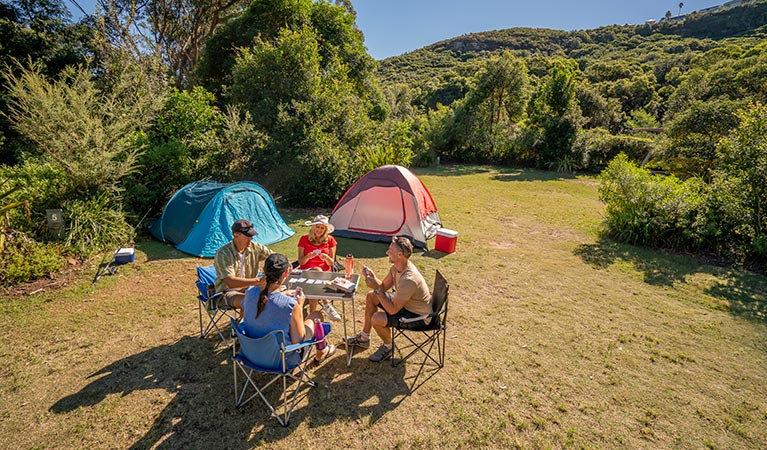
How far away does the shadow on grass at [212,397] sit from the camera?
298cm

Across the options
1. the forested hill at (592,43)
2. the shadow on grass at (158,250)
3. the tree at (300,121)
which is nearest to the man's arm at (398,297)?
the shadow on grass at (158,250)

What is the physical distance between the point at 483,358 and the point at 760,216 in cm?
721

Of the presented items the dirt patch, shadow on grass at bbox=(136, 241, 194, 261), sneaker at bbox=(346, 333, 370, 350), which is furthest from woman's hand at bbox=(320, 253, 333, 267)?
the dirt patch

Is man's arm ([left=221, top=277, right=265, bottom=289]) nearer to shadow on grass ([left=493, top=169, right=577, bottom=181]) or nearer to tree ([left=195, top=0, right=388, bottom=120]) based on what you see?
tree ([left=195, top=0, right=388, bottom=120])

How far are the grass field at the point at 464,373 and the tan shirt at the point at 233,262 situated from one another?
959 mm

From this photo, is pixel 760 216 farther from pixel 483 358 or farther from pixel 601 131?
pixel 601 131

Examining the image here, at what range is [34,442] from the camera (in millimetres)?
2848

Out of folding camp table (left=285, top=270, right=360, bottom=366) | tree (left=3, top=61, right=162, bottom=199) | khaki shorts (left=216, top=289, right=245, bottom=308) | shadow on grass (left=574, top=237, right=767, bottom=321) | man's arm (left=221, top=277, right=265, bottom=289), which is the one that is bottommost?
shadow on grass (left=574, top=237, right=767, bottom=321)

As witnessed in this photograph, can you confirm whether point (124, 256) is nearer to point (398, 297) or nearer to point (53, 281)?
point (53, 281)

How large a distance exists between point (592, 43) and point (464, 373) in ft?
291

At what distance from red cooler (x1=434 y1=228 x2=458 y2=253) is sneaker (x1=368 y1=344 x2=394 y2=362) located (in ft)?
12.1

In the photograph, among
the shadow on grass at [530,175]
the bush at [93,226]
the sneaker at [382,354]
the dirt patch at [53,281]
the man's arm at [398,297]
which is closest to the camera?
the man's arm at [398,297]

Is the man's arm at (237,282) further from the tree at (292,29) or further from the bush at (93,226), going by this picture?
the tree at (292,29)

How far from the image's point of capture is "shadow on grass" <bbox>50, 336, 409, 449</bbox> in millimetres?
2977
